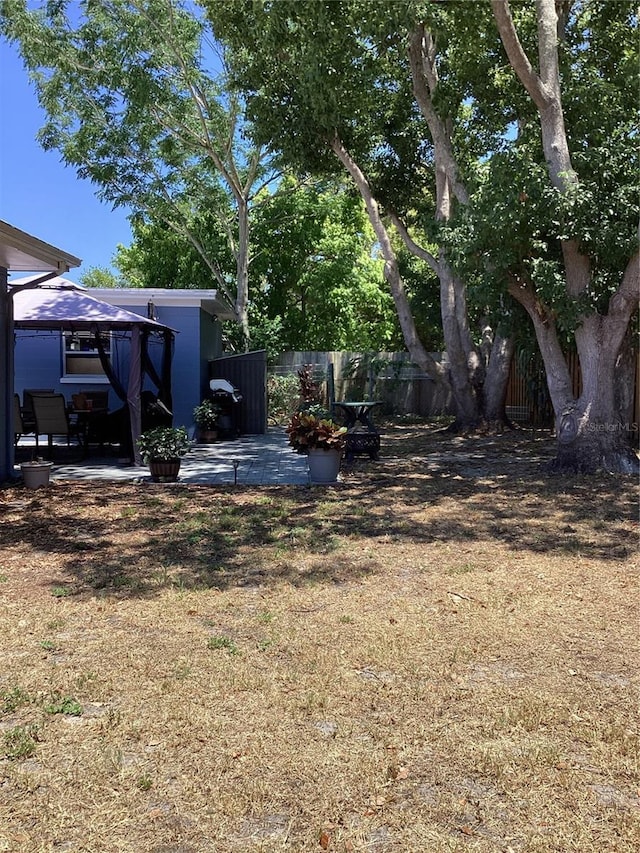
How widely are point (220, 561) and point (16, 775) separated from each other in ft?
8.98

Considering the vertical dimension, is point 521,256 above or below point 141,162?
below

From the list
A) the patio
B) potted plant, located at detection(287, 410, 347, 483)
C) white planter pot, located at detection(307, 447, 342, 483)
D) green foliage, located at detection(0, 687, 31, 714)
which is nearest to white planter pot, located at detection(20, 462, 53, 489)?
the patio

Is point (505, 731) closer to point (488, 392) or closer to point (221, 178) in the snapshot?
point (488, 392)

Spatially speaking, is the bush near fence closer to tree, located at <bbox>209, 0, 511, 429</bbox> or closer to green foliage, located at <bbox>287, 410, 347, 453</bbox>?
tree, located at <bbox>209, 0, 511, 429</bbox>

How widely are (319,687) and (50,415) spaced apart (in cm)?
797

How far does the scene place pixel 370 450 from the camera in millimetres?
10367

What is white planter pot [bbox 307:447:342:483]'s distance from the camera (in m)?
8.48

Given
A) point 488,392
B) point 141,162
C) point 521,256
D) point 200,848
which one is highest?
point 141,162

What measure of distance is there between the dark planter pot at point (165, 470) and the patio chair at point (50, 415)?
2206 millimetres

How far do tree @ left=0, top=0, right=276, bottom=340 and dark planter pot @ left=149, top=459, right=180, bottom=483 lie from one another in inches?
404

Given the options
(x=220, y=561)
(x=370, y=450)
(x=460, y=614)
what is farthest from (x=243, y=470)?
(x=460, y=614)

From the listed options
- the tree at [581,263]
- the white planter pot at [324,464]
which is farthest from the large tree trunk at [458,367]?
the white planter pot at [324,464]

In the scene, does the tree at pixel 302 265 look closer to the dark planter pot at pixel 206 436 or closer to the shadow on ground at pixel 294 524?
the dark planter pot at pixel 206 436

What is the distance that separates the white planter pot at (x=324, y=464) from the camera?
8484 millimetres
